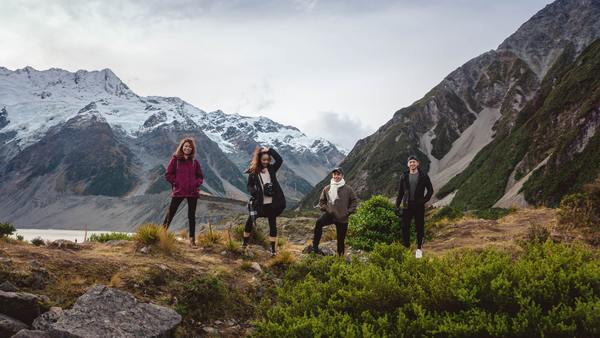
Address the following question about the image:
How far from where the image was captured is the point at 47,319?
593 centimetres

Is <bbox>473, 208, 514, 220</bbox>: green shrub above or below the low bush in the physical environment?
below

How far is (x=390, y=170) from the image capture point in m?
181

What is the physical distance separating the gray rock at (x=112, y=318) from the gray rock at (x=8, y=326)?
1.41ft

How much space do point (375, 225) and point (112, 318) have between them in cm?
1101

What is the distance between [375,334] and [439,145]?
191m

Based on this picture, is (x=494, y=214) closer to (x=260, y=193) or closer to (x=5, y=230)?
(x=260, y=193)

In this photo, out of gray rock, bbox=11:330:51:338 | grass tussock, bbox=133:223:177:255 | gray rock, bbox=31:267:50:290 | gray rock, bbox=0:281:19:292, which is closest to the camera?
gray rock, bbox=11:330:51:338

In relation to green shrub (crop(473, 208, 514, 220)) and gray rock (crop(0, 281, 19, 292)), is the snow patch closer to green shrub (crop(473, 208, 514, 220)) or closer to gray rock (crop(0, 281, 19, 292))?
green shrub (crop(473, 208, 514, 220))

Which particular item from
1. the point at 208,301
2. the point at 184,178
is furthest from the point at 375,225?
the point at 208,301

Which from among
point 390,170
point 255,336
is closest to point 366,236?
point 255,336

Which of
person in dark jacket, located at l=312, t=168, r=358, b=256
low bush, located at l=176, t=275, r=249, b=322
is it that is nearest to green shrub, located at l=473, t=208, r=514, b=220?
person in dark jacket, located at l=312, t=168, r=358, b=256

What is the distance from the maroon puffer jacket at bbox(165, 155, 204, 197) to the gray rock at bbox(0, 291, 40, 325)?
5.52 meters

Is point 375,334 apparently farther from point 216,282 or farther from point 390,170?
point 390,170

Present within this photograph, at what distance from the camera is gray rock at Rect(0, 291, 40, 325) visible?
19.1 feet
